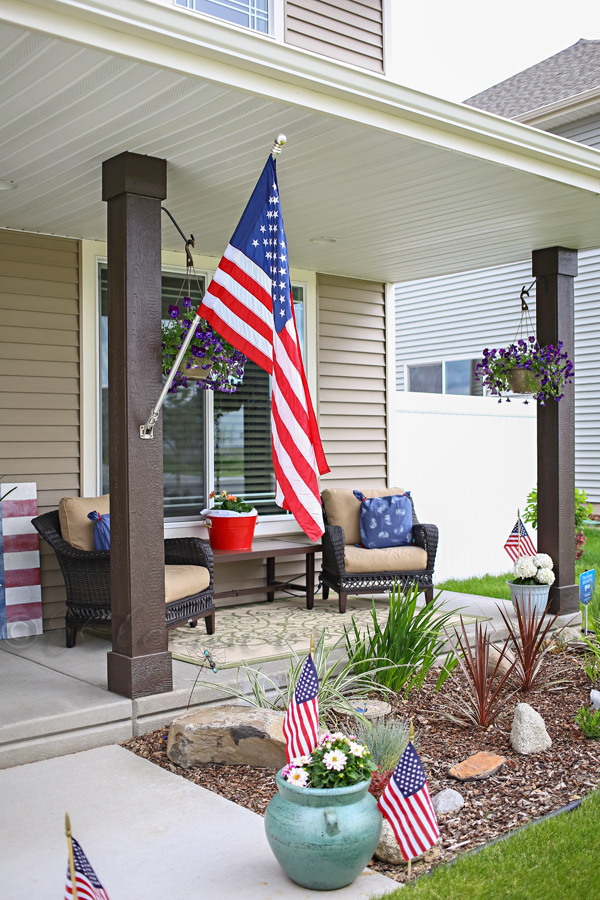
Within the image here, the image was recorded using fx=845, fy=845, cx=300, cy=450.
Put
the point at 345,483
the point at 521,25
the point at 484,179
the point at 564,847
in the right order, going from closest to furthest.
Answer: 1. the point at 564,847
2. the point at 484,179
3. the point at 345,483
4. the point at 521,25

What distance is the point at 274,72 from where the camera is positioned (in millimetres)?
3387

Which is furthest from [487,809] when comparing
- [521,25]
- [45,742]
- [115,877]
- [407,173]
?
[521,25]

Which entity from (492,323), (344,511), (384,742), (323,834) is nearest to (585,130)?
(492,323)

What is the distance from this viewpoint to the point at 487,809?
10.1ft

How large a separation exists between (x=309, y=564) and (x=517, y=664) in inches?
82.3

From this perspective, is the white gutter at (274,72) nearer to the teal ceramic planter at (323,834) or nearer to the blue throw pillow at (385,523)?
the teal ceramic planter at (323,834)

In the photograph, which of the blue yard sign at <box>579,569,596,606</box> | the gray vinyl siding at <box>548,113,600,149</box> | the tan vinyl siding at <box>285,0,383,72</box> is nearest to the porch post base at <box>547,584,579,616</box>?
the blue yard sign at <box>579,569,596,606</box>

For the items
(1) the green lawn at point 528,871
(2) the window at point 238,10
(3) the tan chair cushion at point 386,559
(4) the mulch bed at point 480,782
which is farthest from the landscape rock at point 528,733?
(2) the window at point 238,10

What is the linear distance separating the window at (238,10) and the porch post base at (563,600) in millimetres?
4582

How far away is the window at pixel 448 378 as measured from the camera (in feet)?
40.9

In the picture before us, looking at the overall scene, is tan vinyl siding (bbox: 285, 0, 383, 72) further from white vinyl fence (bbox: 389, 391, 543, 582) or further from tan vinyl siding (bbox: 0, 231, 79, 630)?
white vinyl fence (bbox: 389, 391, 543, 582)

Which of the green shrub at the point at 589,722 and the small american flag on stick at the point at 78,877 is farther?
the green shrub at the point at 589,722

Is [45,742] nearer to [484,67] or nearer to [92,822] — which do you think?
[92,822]

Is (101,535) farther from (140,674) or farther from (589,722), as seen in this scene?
(589,722)
